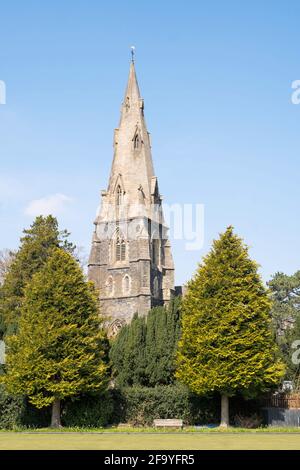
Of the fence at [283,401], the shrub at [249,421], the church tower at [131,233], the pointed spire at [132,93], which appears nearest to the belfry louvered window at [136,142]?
the church tower at [131,233]

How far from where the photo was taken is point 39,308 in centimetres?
3519

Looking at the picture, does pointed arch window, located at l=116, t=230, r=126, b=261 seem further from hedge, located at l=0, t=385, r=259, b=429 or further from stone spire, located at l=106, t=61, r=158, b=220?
hedge, located at l=0, t=385, r=259, b=429

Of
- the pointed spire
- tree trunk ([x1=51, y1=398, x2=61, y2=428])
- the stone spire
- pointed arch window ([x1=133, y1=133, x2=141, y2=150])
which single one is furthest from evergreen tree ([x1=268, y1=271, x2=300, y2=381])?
tree trunk ([x1=51, y1=398, x2=61, y2=428])

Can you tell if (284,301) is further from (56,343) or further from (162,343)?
(56,343)

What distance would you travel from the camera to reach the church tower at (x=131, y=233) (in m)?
69.8

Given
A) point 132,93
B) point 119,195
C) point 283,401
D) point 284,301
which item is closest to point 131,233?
point 119,195

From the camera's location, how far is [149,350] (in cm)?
4134

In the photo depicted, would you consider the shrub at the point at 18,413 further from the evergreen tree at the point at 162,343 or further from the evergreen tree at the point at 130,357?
the evergreen tree at the point at 162,343

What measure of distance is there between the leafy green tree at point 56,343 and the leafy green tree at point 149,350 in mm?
4334

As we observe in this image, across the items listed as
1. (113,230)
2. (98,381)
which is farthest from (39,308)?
(113,230)

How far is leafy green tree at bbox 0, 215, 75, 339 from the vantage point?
175 ft

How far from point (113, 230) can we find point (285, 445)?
5379 cm

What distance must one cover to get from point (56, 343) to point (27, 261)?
22.7 metres

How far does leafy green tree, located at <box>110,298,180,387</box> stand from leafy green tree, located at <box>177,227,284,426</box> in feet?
13.1
